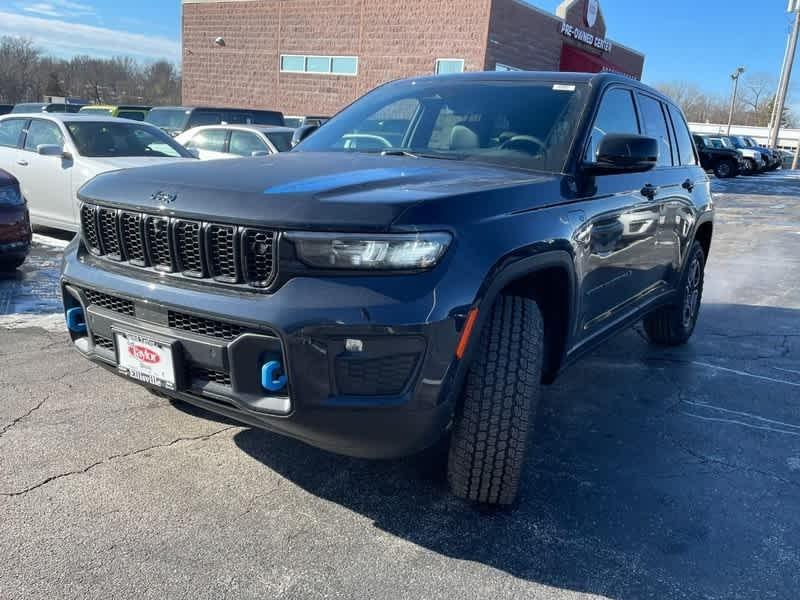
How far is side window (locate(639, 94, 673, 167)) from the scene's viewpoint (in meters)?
4.17

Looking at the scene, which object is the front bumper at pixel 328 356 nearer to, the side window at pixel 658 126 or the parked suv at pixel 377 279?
the parked suv at pixel 377 279

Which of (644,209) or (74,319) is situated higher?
(644,209)

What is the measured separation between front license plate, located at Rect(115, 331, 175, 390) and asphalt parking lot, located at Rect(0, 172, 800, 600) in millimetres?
541

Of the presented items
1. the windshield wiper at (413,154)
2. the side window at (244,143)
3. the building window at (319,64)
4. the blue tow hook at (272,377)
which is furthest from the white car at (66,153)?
the building window at (319,64)

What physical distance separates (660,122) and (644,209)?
105cm

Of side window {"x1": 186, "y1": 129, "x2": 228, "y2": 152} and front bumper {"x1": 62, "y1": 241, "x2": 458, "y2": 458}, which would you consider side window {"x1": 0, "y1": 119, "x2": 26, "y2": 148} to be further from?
front bumper {"x1": 62, "y1": 241, "x2": 458, "y2": 458}

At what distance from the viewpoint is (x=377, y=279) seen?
6.98 ft

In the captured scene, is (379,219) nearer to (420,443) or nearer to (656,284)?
(420,443)

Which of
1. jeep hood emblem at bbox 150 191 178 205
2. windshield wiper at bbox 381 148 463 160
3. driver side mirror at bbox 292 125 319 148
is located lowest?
jeep hood emblem at bbox 150 191 178 205

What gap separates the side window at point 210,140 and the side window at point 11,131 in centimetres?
299

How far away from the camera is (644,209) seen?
3.75 m

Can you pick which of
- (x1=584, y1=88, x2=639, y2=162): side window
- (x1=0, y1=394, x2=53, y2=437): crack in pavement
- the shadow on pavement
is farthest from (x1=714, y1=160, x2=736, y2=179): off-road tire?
(x1=0, y1=394, x2=53, y2=437): crack in pavement

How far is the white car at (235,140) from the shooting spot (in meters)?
10.5

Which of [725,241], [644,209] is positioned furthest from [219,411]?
[725,241]
